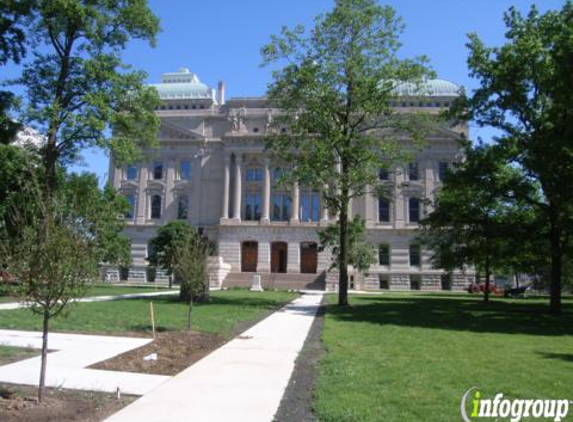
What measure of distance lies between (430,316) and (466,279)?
3798 centimetres

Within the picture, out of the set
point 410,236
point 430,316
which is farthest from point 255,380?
point 410,236

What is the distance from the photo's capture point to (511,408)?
6.72 m

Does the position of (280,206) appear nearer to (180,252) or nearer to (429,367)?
(180,252)

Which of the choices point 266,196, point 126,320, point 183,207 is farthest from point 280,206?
point 126,320

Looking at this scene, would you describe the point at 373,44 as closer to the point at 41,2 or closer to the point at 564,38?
the point at 564,38

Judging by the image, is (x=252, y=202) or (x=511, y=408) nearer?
(x=511, y=408)

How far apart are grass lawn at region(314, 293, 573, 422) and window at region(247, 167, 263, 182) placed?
140 ft

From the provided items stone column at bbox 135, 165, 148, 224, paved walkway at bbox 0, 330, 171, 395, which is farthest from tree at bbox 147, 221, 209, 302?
stone column at bbox 135, 165, 148, 224

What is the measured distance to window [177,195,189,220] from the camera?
2360 inches

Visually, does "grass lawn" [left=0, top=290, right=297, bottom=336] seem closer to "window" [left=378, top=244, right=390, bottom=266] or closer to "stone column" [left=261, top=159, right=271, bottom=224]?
"stone column" [left=261, top=159, right=271, bottom=224]

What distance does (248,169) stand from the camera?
59.5 meters

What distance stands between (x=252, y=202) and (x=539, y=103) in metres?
40.0

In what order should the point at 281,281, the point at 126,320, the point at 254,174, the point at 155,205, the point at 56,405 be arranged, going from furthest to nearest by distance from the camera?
the point at 155,205 < the point at 254,174 < the point at 281,281 < the point at 126,320 < the point at 56,405

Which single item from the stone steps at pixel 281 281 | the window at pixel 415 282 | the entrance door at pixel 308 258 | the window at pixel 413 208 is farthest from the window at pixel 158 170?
the window at pixel 415 282
